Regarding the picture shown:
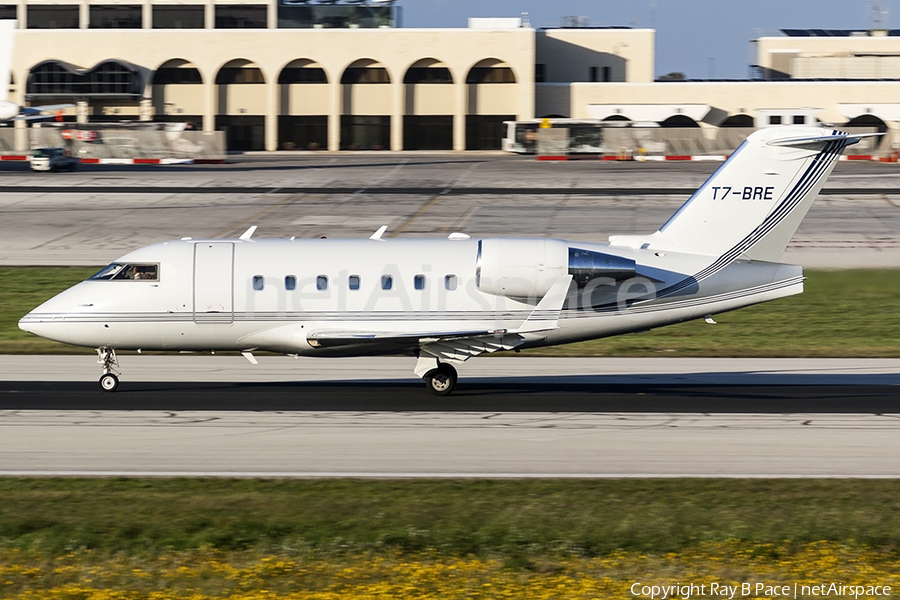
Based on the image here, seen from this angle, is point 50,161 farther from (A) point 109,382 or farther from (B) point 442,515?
(B) point 442,515

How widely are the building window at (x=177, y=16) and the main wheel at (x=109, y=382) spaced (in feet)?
315

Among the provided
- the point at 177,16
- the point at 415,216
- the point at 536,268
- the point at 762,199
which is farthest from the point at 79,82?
the point at 762,199

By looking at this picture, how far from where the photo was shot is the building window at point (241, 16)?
371 ft

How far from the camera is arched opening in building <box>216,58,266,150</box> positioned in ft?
367

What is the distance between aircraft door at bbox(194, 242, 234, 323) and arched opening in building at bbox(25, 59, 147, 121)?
91.6m

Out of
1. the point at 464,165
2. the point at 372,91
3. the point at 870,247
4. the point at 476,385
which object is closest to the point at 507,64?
the point at 372,91

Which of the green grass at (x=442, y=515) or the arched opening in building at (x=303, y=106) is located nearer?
the green grass at (x=442, y=515)

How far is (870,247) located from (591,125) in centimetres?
4959

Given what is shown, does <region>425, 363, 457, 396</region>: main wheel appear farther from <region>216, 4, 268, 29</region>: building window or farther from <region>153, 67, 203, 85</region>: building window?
<region>216, 4, 268, 29</region>: building window

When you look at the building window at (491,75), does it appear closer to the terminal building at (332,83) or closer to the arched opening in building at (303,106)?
the terminal building at (332,83)

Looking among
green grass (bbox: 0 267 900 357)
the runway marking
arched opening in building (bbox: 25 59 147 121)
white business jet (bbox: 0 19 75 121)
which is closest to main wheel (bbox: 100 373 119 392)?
green grass (bbox: 0 267 900 357)

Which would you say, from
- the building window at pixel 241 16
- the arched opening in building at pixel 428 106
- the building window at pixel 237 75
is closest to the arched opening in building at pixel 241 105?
the building window at pixel 237 75

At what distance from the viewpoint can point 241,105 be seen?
368 ft
